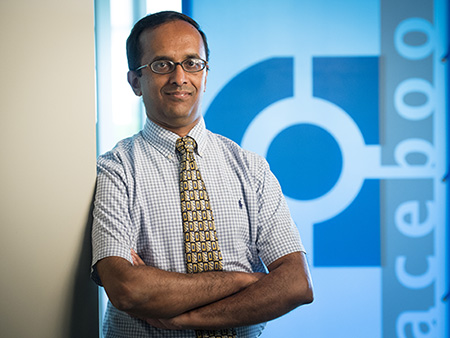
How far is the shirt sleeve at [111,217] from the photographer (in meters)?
1.40

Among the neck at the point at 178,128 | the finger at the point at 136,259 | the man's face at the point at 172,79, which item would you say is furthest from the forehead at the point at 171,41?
the finger at the point at 136,259

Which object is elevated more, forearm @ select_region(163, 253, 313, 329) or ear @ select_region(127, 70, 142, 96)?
ear @ select_region(127, 70, 142, 96)

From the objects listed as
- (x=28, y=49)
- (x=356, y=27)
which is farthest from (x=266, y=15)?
(x=28, y=49)

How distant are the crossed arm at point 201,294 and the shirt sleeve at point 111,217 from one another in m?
0.04

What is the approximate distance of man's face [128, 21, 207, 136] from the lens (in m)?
1.65

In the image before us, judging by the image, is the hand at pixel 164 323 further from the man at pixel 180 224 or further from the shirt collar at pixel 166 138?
the shirt collar at pixel 166 138

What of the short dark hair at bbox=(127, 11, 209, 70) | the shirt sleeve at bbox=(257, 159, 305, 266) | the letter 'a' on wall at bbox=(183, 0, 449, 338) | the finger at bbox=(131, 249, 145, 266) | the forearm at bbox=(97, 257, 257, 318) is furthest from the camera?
the letter 'a' on wall at bbox=(183, 0, 449, 338)

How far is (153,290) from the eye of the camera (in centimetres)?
133

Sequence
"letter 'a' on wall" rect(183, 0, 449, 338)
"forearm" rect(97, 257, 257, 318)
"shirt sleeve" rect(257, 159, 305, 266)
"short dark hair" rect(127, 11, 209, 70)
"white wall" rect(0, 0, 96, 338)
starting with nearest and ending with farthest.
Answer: "white wall" rect(0, 0, 96, 338), "forearm" rect(97, 257, 257, 318), "shirt sleeve" rect(257, 159, 305, 266), "short dark hair" rect(127, 11, 209, 70), "letter 'a' on wall" rect(183, 0, 449, 338)

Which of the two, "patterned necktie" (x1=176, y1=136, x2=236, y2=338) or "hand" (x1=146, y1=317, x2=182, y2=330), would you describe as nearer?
"hand" (x1=146, y1=317, x2=182, y2=330)

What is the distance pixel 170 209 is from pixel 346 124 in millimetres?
1483

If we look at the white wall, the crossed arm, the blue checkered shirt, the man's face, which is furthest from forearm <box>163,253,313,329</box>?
the man's face

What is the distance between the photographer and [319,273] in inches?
105

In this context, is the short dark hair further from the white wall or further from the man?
the white wall
